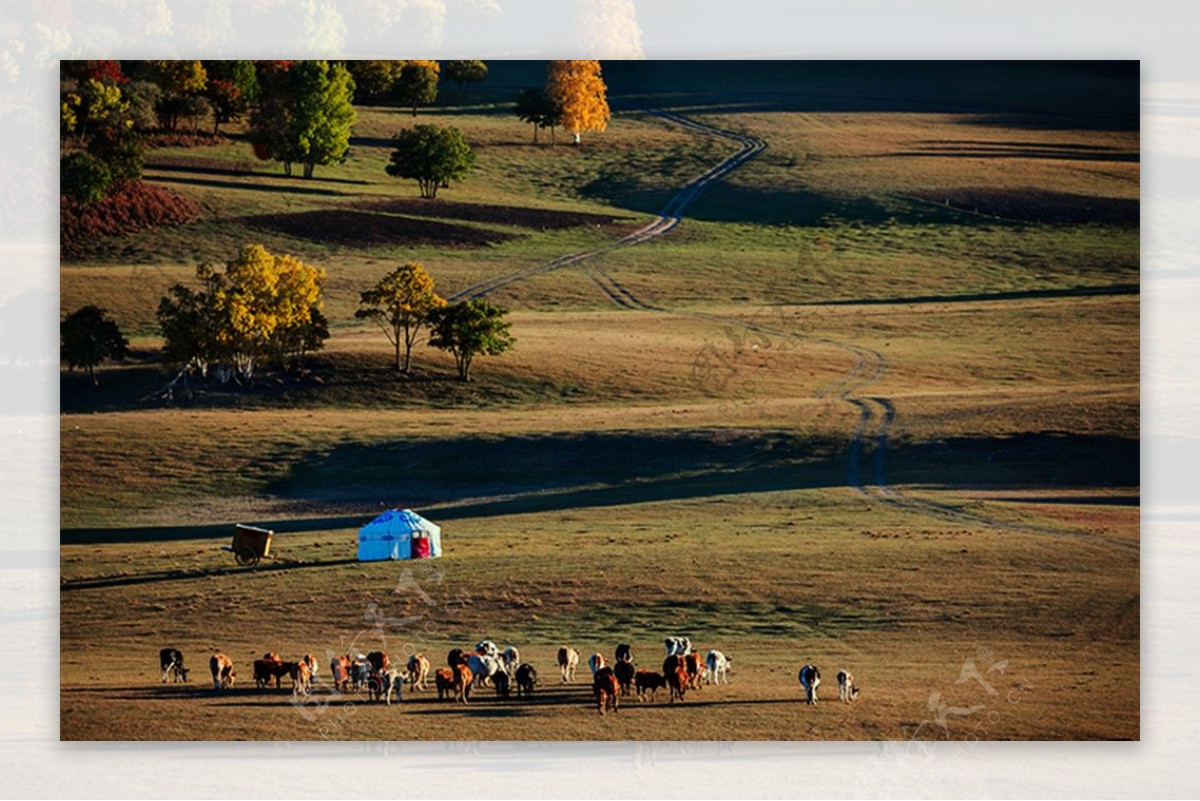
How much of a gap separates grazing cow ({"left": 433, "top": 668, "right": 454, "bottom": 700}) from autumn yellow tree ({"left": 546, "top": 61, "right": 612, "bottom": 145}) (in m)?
8.02

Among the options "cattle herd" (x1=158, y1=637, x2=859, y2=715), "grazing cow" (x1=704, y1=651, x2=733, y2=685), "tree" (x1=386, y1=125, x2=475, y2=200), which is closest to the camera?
"cattle herd" (x1=158, y1=637, x2=859, y2=715)

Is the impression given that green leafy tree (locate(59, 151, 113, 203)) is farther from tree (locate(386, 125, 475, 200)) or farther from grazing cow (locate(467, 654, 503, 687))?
grazing cow (locate(467, 654, 503, 687))

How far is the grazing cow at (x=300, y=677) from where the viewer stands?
32000 mm

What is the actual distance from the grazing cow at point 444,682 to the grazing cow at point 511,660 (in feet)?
2.47

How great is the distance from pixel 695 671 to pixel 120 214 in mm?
10357

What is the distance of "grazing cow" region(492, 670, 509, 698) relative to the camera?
31781 millimetres

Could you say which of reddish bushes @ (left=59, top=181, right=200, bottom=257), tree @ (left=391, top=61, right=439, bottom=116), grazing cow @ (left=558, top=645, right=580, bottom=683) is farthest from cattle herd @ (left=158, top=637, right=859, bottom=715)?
tree @ (left=391, top=61, right=439, bottom=116)

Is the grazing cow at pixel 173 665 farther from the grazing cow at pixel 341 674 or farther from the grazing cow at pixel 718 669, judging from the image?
the grazing cow at pixel 718 669

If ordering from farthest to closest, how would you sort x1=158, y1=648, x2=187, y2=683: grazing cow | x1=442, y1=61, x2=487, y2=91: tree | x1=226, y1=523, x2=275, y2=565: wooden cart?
x1=226, y1=523, x2=275, y2=565: wooden cart → x1=442, y1=61, x2=487, y2=91: tree → x1=158, y1=648, x2=187, y2=683: grazing cow

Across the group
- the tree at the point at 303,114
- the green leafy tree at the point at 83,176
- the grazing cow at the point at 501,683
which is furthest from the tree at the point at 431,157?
the grazing cow at the point at 501,683

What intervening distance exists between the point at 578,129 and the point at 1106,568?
967cm

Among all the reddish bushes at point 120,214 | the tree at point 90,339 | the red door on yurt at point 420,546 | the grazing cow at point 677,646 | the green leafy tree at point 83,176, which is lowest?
the grazing cow at point 677,646

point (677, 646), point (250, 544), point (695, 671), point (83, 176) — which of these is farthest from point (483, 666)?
point (83, 176)

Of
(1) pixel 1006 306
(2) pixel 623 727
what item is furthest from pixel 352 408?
(1) pixel 1006 306
